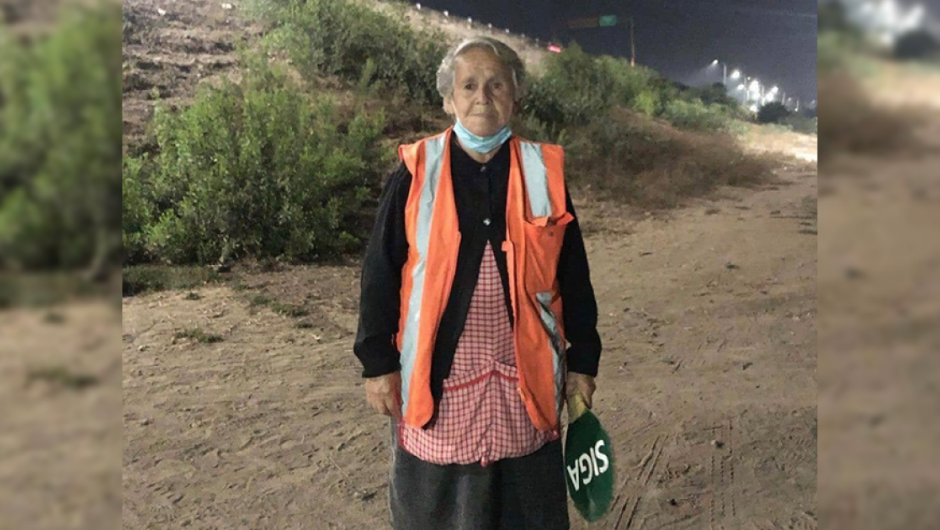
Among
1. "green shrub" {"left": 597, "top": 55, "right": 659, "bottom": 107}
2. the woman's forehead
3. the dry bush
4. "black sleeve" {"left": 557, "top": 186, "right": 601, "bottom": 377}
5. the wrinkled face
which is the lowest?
"black sleeve" {"left": 557, "top": 186, "right": 601, "bottom": 377}

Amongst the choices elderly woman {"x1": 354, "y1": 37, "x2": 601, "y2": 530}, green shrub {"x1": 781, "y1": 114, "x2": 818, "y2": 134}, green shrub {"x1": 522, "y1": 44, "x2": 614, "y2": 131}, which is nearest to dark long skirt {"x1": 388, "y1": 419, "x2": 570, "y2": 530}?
elderly woman {"x1": 354, "y1": 37, "x2": 601, "y2": 530}

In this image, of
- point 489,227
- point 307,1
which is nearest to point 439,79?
point 489,227

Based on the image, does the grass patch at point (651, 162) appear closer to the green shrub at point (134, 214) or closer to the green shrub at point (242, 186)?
the green shrub at point (242, 186)

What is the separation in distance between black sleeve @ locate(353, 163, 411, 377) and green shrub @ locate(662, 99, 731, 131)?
19.9 feet

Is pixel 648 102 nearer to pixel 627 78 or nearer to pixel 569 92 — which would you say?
pixel 627 78

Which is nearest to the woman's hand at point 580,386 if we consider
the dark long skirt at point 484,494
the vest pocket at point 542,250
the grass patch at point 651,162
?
the dark long skirt at point 484,494

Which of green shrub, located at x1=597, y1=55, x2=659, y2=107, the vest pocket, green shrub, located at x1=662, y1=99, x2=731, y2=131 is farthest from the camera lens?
green shrub, located at x1=662, y1=99, x2=731, y2=131

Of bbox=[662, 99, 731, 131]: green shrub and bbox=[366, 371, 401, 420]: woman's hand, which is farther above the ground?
bbox=[662, 99, 731, 131]: green shrub

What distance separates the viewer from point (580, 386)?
65.7 inches

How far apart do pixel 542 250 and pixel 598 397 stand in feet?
8.04

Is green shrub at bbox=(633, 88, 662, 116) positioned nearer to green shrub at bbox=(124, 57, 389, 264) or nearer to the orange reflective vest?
green shrub at bbox=(124, 57, 389, 264)

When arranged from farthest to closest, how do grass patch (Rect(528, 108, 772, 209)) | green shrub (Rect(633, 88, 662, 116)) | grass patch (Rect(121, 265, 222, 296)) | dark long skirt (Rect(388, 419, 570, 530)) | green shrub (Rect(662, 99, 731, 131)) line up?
1. grass patch (Rect(528, 108, 772, 209))
2. green shrub (Rect(662, 99, 731, 131))
3. green shrub (Rect(633, 88, 662, 116))
4. grass patch (Rect(121, 265, 222, 296))
5. dark long skirt (Rect(388, 419, 570, 530))

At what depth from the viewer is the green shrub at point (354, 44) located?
7227 mm

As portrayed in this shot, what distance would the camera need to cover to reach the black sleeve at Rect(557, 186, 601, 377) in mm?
1612
